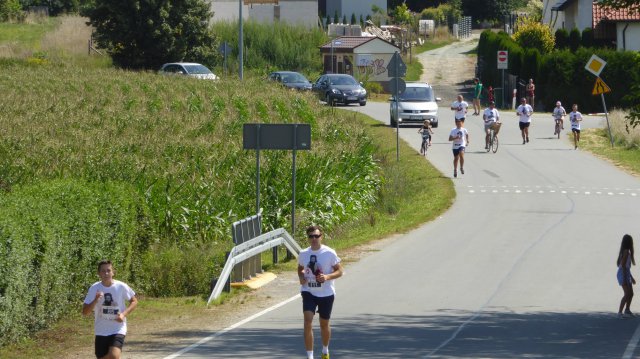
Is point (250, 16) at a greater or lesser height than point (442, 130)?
greater

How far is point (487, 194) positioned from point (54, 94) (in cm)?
1417

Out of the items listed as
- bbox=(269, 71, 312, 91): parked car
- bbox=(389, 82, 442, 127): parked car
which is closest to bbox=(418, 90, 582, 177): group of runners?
bbox=(389, 82, 442, 127): parked car

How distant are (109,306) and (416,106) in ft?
120

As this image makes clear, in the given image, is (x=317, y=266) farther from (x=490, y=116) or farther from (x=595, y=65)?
(x=595, y=65)

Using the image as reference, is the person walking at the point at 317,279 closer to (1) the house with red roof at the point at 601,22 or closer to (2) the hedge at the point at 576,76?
(2) the hedge at the point at 576,76

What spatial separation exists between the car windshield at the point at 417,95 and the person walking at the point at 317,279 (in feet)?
115

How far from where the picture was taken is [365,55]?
236 ft

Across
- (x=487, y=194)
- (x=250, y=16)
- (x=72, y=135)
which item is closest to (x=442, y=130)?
(x=487, y=194)

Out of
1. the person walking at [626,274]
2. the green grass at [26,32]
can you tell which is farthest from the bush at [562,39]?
the person walking at [626,274]

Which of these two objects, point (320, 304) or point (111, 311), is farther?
point (320, 304)

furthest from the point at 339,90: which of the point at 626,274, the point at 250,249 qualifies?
the point at 626,274

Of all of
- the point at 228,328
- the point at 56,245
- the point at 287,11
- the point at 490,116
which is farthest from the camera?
the point at 287,11

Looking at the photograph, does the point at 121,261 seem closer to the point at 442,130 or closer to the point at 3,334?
the point at 3,334

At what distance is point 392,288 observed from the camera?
20250 mm
